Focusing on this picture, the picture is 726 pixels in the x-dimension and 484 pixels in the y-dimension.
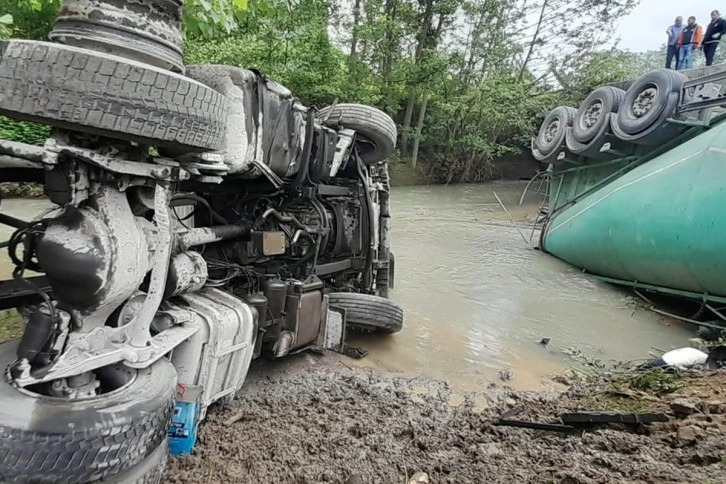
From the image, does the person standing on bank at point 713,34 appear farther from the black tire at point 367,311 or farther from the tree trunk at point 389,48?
the black tire at point 367,311

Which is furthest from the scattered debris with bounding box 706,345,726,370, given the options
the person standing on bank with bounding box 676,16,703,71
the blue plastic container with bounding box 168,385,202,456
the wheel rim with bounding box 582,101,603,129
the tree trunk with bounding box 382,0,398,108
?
the tree trunk with bounding box 382,0,398,108

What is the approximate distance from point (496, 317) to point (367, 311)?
6.03ft

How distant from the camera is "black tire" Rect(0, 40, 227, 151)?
116 centimetres

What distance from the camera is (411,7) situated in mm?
15555

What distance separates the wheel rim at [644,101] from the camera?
623cm

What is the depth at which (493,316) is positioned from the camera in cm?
461

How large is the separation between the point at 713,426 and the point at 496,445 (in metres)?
0.86

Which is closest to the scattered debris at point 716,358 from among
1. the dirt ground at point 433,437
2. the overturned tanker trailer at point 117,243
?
the dirt ground at point 433,437

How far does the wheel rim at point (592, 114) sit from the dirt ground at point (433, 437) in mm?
5449

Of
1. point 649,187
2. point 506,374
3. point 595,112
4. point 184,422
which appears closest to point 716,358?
point 506,374

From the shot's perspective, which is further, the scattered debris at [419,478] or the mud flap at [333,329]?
the mud flap at [333,329]

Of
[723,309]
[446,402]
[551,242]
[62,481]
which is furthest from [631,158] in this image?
[62,481]

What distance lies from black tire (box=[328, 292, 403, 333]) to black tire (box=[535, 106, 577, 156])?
242 inches

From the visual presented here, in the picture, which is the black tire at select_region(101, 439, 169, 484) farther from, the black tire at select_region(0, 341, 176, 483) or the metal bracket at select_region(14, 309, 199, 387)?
the metal bracket at select_region(14, 309, 199, 387)
